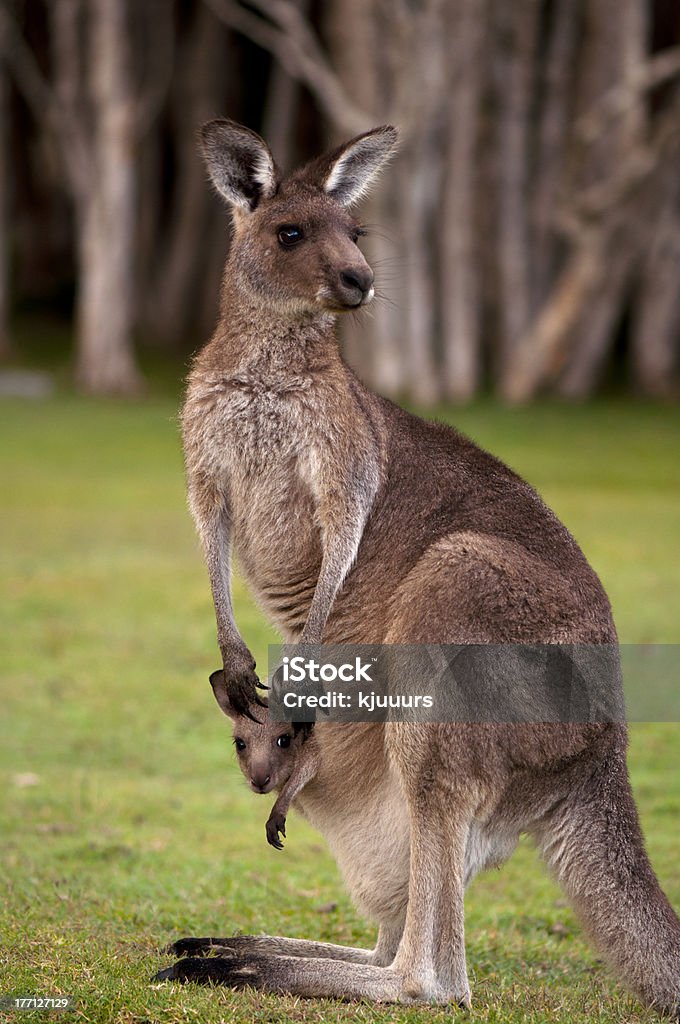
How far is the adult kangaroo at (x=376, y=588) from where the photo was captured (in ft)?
13.4

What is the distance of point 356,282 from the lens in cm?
433

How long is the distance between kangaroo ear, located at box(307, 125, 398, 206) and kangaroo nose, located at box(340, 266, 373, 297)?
35cm

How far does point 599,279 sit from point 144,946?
18.3m

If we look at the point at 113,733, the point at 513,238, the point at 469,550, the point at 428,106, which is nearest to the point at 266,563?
the point at 469,550

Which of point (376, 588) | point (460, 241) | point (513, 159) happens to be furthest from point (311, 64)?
point (376, 588)

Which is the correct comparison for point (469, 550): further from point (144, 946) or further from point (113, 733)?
point (113, 733)

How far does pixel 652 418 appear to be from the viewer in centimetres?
2153

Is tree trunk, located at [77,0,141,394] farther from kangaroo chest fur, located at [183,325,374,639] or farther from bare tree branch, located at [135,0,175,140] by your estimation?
kangaroo chest fur, located at [183,325,374,639]

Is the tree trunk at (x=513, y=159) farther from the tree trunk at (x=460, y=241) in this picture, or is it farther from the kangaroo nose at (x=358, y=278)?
the kangaroo nose at (x=358, y=278)

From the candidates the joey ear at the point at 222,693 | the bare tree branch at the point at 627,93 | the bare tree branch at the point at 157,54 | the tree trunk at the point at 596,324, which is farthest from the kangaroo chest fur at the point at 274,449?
the bare tree branch at the point at 157,54

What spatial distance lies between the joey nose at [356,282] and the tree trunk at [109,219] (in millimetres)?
19332

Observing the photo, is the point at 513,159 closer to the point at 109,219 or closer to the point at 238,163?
the point at 109,219

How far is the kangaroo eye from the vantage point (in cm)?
446

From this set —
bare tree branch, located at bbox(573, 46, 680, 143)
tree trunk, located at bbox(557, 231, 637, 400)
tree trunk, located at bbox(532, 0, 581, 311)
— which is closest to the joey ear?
bare tree branch, located at bbox(573, 46, 680, 143)
